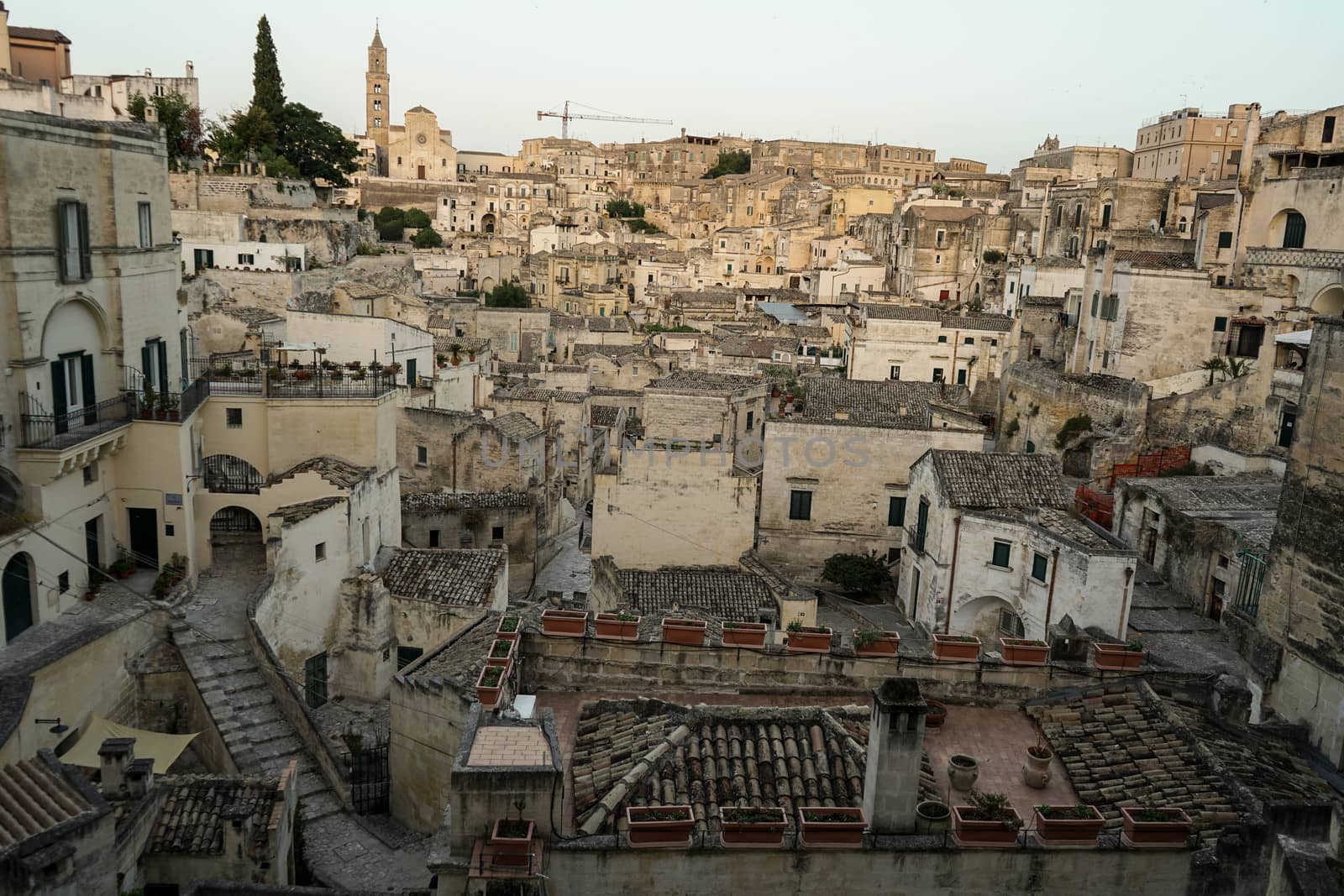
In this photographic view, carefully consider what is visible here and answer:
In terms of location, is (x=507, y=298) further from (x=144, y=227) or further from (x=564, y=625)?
(x=564, y=625)

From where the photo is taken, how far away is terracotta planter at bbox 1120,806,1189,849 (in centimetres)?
887

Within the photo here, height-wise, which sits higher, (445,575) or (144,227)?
(144,227)

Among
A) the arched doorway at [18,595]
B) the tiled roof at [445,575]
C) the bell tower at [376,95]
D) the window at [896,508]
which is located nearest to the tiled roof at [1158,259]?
the window at [896,508]

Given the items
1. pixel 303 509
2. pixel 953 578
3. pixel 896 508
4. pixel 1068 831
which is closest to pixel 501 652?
pixel 1068 831

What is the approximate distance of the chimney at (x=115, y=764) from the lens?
13.7 meters

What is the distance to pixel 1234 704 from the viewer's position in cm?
1237

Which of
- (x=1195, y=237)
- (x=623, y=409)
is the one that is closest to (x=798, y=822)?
(x=623, y=409)

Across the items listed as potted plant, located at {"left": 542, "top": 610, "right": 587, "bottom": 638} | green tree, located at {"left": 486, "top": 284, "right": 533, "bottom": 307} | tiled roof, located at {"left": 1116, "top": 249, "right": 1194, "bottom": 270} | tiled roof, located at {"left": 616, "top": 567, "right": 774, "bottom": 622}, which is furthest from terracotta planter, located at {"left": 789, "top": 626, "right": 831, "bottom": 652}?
green tree, located at {"left": 486, "top": 284, "right": 533, "bottom": 307}

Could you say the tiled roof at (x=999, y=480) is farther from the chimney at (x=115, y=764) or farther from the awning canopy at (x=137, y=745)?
the chimney at (x=115, y=764)

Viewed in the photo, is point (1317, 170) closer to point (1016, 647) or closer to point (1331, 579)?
point (1331, 579)

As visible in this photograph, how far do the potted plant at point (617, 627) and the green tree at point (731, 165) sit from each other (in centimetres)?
12491

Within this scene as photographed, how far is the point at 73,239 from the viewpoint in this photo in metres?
20.3

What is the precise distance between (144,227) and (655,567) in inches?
597

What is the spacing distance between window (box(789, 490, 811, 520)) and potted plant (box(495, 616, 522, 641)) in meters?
19.3
